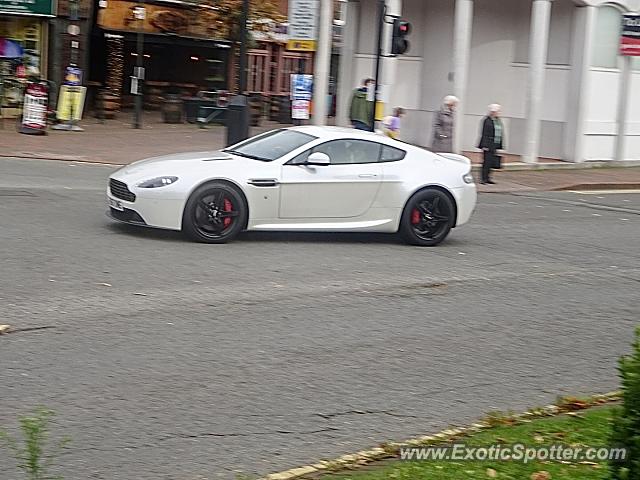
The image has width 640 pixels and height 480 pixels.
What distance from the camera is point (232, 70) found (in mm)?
39688

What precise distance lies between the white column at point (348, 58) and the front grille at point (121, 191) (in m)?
17.7

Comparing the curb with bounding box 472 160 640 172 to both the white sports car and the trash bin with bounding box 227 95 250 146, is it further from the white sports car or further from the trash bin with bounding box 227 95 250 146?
the white sports car

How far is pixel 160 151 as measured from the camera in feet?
80.5

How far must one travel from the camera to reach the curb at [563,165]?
1032 inches

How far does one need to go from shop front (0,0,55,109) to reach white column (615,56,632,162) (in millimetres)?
15881

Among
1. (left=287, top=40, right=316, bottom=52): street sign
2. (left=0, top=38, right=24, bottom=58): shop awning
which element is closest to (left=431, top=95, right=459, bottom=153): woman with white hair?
(left=287, top=40, right=316, bottom=52): street sign

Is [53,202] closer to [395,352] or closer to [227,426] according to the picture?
[395,352]

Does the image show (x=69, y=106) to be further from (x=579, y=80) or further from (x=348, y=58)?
(x=579, y=80)

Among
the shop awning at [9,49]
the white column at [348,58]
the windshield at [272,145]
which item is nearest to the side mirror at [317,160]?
the windshield at [272,145]

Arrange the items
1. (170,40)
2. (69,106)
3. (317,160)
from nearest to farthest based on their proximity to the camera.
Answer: (317,160) < (69,106) < (170,40)

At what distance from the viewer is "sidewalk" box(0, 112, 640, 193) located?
74.7 feet

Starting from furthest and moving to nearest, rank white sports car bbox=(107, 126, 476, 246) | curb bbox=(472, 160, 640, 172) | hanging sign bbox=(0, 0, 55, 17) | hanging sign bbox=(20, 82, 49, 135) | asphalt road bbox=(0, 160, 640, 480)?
hanging sign bbox=(0, 0, 55, 17)
curb bbox=(472, 160, 640, 172)
hanging sign bbox=(20, 82, 49, 135)
white sports car bbox=(107, 126, 476, 246)
asphalt road bbox=(0, 160, 640, 480)

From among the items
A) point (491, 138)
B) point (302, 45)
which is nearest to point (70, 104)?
point (302, 45)

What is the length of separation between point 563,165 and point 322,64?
21.7 ft
